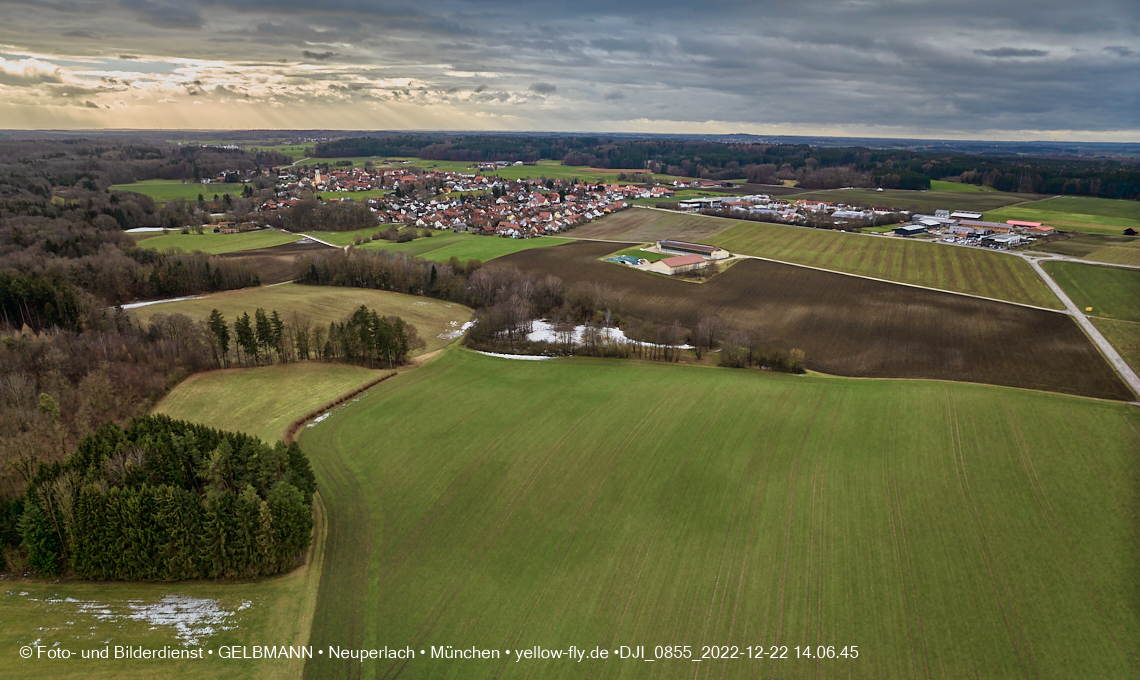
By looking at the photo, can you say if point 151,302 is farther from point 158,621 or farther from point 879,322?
point 879,322

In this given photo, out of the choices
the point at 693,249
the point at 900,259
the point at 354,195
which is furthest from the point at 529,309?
the point at 354,195

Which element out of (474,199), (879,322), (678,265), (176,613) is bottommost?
(176,613)

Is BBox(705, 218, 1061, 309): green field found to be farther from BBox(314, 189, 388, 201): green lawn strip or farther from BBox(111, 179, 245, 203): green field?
BBox(111, 179, 245, 203): green field

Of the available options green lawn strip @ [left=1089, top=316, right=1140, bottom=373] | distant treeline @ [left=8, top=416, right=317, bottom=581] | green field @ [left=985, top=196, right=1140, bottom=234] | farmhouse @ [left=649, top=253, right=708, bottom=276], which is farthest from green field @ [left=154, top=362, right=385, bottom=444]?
green field @ [left=985, top=196, right=1140, bottom=234]

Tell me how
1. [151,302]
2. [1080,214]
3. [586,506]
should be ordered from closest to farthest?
1. [586,506]
2. [151,302]
3. [1080,214]

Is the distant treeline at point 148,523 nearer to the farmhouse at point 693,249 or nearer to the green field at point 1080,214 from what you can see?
the farmhouse at point 693,249
